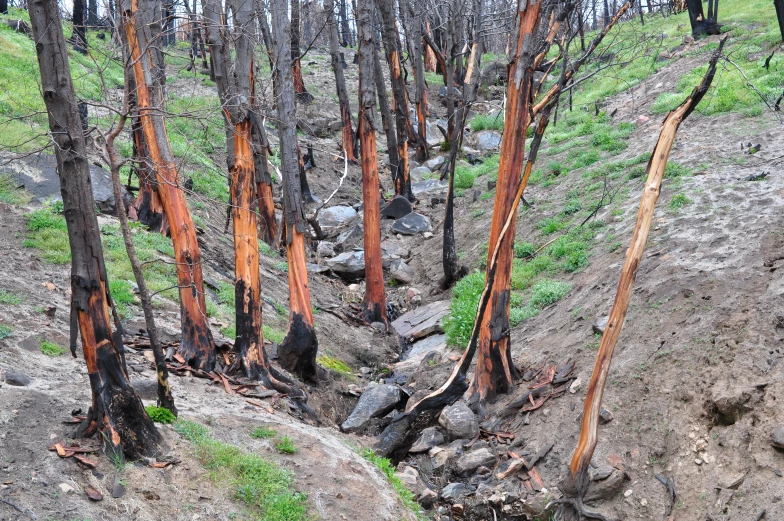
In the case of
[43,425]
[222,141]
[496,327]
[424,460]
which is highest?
[222,141]

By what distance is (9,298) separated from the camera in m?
7.55

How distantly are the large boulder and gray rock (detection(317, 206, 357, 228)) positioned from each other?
18.8ft

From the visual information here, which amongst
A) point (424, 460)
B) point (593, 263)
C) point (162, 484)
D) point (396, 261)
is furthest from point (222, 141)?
point (162, 484)

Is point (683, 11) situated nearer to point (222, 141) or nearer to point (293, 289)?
point (222, 141)

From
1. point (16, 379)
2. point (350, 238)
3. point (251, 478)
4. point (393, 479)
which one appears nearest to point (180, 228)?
point (16, 379)

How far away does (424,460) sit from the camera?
748 centimetres

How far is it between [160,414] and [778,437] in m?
5.00

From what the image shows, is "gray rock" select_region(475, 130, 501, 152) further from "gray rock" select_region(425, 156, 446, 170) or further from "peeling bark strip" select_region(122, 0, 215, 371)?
"peeling bark strip" select_region(122, 0, 215, 371)

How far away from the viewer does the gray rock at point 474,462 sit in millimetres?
7036

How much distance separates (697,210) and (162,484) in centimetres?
785

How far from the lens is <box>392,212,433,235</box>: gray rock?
625 inches

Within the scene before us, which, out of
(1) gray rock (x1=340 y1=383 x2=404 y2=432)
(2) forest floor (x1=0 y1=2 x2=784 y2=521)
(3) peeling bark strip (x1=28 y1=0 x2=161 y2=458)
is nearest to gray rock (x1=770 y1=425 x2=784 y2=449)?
(2) forest floor (x1=0 y1=2 x2=784 y2=521)

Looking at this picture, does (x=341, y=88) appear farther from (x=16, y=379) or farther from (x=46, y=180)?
(x=16, y=379)

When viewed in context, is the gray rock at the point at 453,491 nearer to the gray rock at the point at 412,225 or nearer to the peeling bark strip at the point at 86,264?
the peeling bark strip at the point at 86,264
